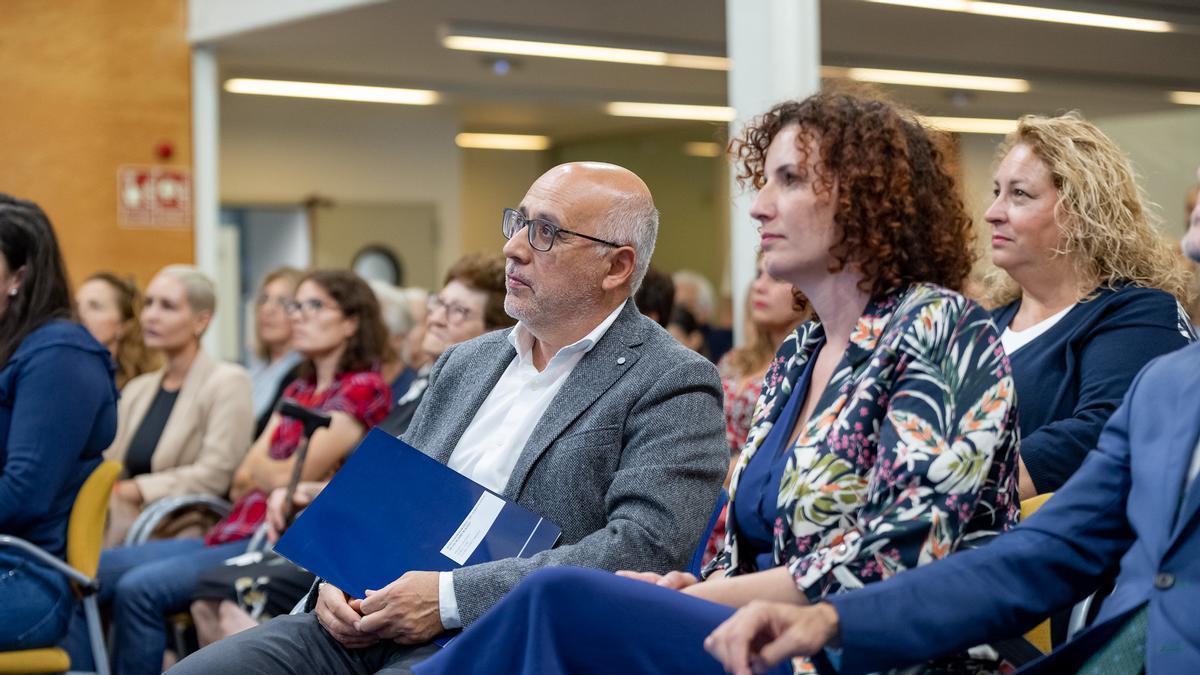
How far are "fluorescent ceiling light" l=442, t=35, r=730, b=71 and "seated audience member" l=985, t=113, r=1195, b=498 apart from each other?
5767 millimetres

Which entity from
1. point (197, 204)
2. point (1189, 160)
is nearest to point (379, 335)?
point (197, 204)

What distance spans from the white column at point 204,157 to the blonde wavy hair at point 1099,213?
6.33m

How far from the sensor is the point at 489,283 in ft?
13.3

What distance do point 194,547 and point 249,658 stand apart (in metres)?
2.25

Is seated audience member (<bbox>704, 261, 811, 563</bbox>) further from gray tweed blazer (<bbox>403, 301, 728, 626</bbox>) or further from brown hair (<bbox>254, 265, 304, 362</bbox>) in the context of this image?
brown hair (<bbox>254, 265, 304, 362</bbox>)

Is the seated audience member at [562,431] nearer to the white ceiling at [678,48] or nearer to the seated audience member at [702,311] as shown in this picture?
the seated audience member at [702,311]

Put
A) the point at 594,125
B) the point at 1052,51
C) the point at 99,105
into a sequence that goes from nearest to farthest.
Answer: the point at 99,105
the point at 1052,51
the point at 594,125

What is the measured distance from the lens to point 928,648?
5.11 feet

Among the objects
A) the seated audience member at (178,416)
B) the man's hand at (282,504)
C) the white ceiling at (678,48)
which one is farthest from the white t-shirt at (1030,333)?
the white ceiling at (678,48)

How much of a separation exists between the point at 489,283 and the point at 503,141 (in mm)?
9649

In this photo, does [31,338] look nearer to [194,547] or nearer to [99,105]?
[194,547]

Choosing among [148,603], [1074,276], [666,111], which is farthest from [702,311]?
[1074,276]

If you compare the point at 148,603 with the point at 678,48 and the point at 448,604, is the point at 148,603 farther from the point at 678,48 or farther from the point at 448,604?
the point at 678,48

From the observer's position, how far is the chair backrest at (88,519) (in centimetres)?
365
